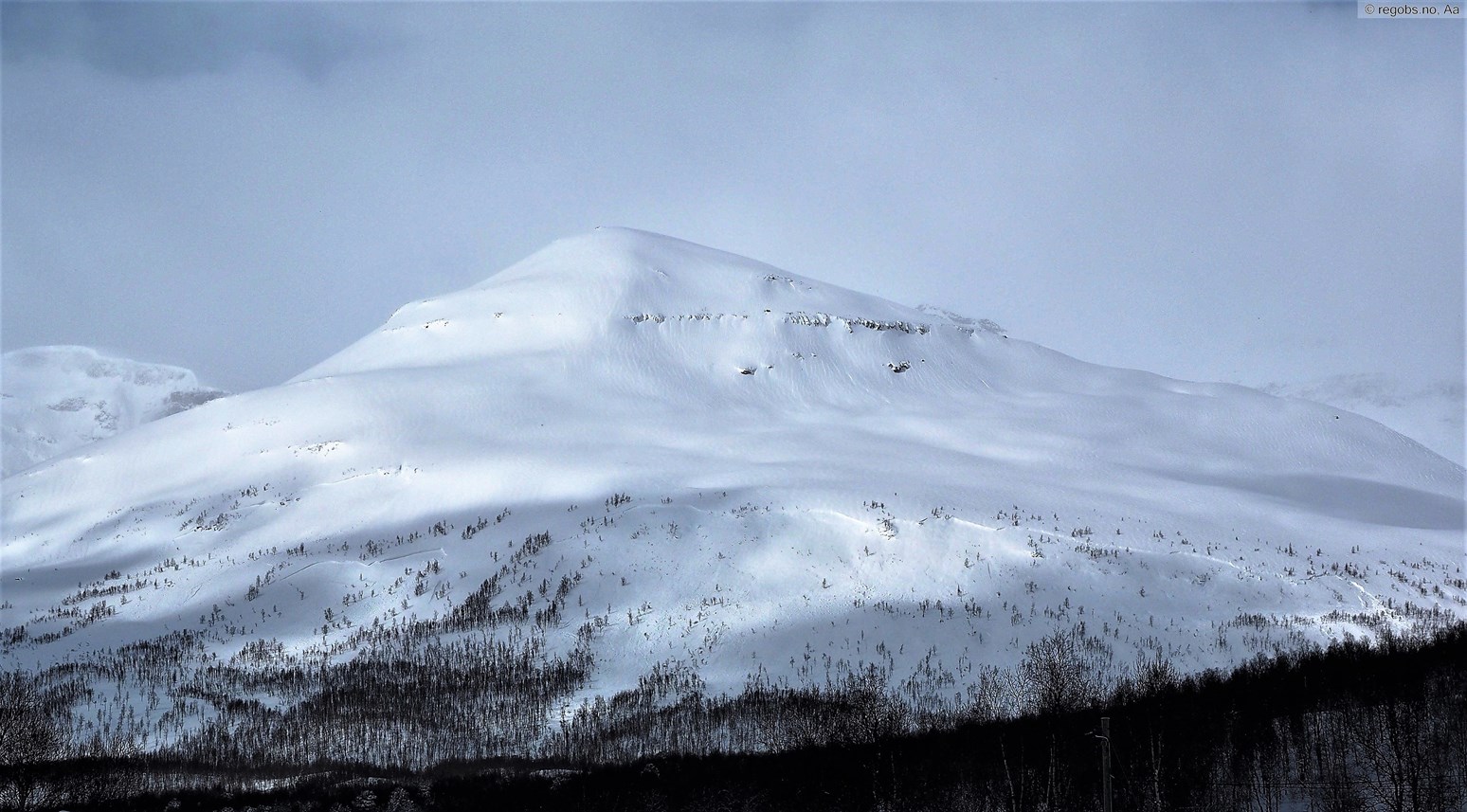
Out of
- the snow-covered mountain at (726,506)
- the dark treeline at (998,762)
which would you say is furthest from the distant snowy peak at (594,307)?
the dark treeline at (998,762)

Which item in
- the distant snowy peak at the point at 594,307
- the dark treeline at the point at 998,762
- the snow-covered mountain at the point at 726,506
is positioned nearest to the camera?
the dark treeline at the point at 998,762

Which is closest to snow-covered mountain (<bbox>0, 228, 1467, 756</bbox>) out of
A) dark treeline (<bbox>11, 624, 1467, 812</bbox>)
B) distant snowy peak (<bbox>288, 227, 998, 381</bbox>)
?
distant snowy peak (<bbox>288, 227, 998, 381</bbox>)

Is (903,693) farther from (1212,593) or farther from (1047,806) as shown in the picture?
(1212,593)

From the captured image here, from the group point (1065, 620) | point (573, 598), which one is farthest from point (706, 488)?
point (1065, 620)

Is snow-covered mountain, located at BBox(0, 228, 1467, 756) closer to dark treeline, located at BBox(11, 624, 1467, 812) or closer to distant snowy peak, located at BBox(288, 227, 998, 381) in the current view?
distant snowy peak, located at BBox(288, 227, 998, 381)

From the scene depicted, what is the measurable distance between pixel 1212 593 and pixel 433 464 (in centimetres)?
6072

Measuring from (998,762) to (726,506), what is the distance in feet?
125

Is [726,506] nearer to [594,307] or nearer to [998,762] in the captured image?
[998,762]

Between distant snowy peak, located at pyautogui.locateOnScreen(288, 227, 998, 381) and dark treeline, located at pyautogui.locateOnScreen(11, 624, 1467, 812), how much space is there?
76779 mm

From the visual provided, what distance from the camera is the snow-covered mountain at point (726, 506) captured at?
79938 mm

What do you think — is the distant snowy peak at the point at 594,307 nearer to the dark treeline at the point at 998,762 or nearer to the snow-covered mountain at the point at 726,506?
the snow-covered mountain at the point at 726,506

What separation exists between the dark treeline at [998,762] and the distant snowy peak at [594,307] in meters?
76.8

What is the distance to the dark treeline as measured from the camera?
5719cm

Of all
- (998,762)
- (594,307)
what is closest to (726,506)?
(998,762)
